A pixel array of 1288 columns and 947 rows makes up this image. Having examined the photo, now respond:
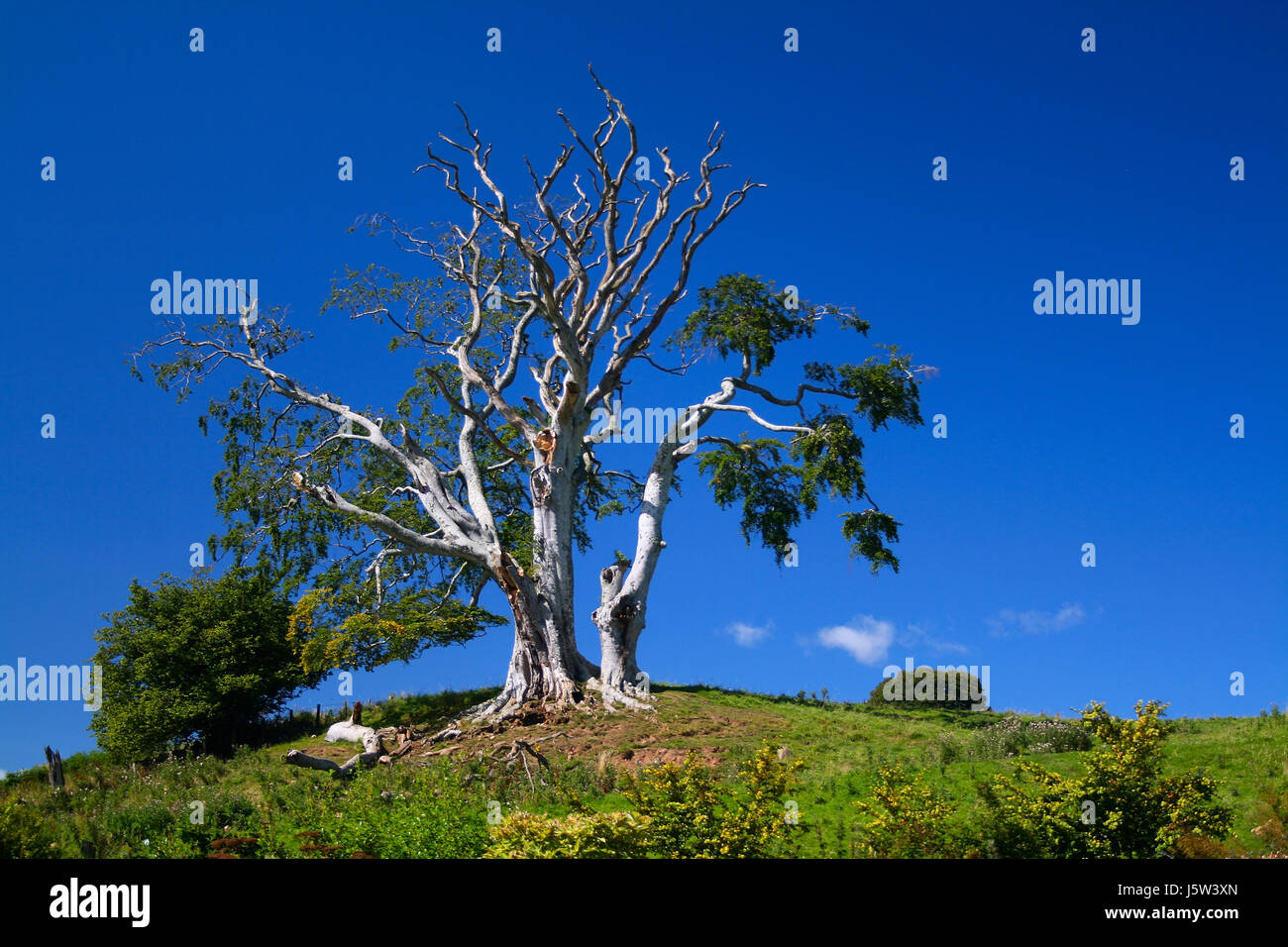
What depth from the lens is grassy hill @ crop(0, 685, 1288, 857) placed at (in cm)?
1227

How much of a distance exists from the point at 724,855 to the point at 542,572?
14761mm

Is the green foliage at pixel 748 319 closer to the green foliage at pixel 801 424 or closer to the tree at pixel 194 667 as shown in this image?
the green foliage at pixel 801 424

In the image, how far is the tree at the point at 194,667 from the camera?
85.0ft

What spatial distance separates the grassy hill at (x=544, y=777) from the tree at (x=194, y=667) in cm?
103

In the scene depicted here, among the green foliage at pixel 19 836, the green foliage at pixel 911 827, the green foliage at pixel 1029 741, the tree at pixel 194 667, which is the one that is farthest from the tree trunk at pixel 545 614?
the green foliage at pixel 911 827

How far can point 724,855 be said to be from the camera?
32.6 feet

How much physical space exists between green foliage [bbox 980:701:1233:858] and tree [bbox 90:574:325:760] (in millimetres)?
19782

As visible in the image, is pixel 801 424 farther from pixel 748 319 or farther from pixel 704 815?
pixel 704 815

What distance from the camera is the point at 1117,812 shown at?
438 inches

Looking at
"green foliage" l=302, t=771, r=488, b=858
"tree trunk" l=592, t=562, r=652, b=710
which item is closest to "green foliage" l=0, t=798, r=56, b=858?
"green foliage" l=302, t=771, r=488, b=858

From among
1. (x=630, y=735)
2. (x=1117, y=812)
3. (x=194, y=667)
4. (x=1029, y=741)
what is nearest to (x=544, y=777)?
(x=630, y=735)

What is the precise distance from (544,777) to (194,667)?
1357 centimetres
